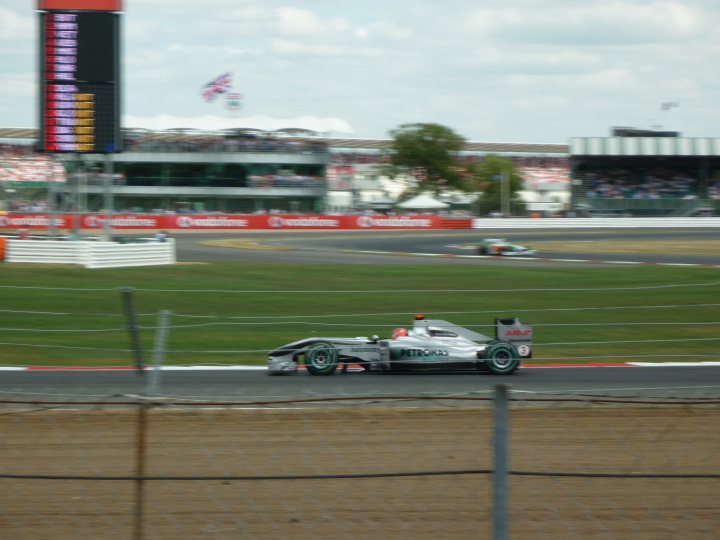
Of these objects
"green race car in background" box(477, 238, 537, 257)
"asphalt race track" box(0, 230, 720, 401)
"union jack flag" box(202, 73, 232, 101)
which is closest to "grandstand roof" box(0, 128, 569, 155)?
"union jack flag" box(202, 73, 232, 101)

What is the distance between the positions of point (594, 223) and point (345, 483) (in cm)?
5069

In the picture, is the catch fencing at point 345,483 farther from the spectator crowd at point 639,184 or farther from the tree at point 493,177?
the tree at point 493,177

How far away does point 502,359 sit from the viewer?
12.5 metres

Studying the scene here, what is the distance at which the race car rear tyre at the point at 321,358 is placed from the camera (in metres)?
12.4

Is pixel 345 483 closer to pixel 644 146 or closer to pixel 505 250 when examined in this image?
pixel 505 250

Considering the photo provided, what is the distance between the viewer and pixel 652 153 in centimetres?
6291

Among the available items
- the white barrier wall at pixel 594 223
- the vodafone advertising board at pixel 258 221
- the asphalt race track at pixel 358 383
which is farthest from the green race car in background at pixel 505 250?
the vodafone advertising board at pixel 258 221

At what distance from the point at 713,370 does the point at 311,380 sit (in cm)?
558

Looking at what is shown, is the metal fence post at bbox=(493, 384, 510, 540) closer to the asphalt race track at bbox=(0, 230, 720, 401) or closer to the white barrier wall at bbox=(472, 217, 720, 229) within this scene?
the asphalt race track at bbox=(0, 230, 720, 401)

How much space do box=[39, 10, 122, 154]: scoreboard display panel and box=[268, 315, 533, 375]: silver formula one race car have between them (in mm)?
14212

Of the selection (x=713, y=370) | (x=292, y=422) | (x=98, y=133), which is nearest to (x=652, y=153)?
(x=98, y=133)

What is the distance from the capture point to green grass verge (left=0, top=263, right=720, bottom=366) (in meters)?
14.4

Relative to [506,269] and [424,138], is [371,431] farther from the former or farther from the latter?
[424,138]

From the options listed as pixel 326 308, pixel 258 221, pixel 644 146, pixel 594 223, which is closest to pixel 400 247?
pixel 258 221
